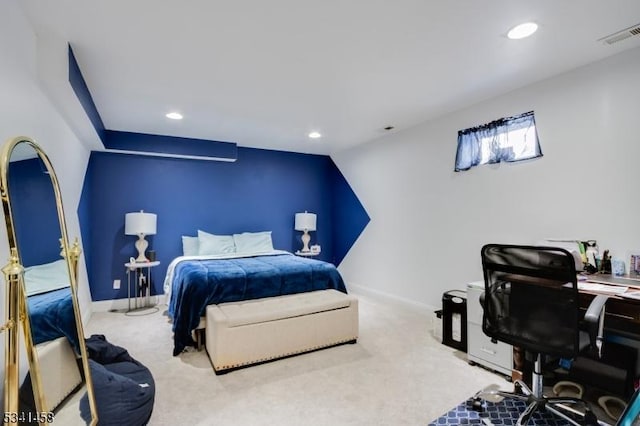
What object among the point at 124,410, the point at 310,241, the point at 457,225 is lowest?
the point at 124,410

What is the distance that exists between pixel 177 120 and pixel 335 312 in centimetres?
285

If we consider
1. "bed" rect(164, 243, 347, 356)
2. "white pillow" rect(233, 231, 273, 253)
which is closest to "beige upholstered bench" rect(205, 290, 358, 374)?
"bed" rect(164, 243, 347, 356)

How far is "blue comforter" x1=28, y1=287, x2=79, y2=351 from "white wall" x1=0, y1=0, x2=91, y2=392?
0.12m

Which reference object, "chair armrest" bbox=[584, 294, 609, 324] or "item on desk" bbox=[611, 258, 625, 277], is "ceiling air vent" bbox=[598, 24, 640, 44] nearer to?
"item on desk" bbox=[611, 258, 625, 277]

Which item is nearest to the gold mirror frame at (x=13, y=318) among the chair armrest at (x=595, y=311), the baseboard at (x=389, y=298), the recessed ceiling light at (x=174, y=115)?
the recessed ceiling light at (x=174, y=115)

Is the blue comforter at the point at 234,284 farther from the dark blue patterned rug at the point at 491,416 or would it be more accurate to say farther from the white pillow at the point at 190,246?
the dark blue patterned rug at the point at 491,416

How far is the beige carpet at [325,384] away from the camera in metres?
2.05

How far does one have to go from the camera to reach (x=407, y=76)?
2762mm

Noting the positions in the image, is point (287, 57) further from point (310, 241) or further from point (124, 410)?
point (310, 241)

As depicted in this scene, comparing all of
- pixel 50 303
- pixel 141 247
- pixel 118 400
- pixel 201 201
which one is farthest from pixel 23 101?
pixel 201 201

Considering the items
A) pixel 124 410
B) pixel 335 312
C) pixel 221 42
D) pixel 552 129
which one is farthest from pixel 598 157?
pixel 124 410

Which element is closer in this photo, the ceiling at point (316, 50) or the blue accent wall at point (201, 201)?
the ceiling at point (316, 50)

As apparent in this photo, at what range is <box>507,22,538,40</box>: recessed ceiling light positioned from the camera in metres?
2.05

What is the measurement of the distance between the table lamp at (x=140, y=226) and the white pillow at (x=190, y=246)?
0.49 meters
